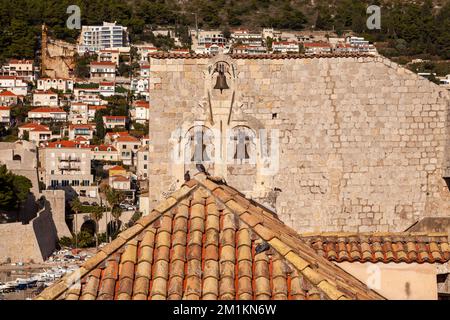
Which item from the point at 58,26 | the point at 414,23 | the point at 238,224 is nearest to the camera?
the point at 238,224

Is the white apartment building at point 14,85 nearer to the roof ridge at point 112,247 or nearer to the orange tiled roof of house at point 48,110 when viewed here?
the orange tiled roof of house at point 48,110

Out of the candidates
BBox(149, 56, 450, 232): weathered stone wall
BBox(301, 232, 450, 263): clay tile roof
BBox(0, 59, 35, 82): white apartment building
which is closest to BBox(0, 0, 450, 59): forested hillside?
BBox(0, 59, 35, 82): white apartment building

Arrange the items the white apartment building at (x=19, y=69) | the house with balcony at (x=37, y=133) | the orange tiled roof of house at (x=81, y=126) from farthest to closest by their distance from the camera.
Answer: the white apartment building at (x=19, y=69), the orange tiled roof of house at (x=81, y=126), the house with balcony at (x=37, y=133)

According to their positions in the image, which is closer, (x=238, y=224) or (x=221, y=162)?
(x=238, y=224)

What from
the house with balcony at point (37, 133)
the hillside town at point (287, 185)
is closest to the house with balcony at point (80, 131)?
the house with balcony at point (37, 133)

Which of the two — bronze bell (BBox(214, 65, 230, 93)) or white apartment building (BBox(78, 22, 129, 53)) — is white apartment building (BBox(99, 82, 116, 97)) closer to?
white apartment building (BBox(78, 22, 129, 53))
